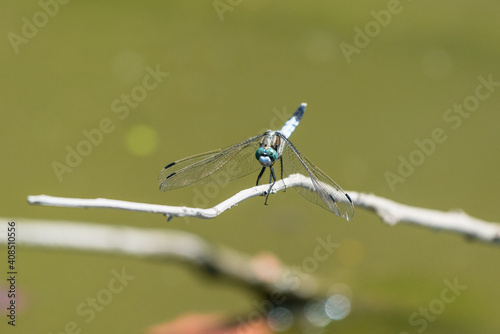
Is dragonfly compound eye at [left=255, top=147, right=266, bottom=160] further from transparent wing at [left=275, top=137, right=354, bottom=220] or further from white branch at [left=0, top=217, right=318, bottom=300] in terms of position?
white branch at [left=0, top=217, right=318, bottom=300]

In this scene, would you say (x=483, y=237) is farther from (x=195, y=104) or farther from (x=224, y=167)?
(x=195, y=104)

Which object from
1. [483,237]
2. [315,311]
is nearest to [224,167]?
[483,237]

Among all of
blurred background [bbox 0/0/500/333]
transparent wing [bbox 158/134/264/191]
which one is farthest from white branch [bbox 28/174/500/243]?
blurred background [bbox 0/0/500/333]

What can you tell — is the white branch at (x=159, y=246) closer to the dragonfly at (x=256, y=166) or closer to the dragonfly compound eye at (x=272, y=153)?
the dragonfly at (x=256, y=166)

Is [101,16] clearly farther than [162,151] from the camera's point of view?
Yes

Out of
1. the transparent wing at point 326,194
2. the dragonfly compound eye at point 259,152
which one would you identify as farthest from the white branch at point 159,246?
the transparent wing at point 326,194

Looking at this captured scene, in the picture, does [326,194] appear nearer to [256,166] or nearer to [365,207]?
[365,207]
